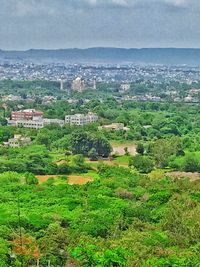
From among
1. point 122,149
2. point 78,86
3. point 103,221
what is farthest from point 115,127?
point 78,86

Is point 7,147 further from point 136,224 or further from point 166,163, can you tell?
point 136,224

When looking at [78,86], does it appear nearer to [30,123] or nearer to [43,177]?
[30,123]

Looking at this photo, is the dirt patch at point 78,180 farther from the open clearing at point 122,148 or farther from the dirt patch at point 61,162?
the open clearing at point 122,148

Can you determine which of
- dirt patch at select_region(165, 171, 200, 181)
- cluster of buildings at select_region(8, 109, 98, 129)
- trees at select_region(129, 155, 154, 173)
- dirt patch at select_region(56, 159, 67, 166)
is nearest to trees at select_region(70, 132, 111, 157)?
dirt patch at select_region(56, 159, 67, 166)

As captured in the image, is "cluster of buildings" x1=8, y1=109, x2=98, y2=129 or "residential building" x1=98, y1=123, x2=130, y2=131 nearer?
"residential building" x1=98, y1=123, x2=130, y2=131

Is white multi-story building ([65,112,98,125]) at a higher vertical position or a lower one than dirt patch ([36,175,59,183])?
lower

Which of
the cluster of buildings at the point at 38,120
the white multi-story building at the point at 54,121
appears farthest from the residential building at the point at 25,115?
the white multi-story building at the point at 54,121

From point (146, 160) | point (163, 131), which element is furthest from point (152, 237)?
point (163, 131)

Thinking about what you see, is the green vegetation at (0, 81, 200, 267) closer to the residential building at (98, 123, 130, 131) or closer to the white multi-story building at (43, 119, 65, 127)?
the residential building at (98, 123, 130, 131)
